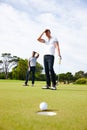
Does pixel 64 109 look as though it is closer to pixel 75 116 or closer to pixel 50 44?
pixel 75 116

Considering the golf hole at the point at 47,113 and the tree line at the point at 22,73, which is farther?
the tree line at the point at 22,73

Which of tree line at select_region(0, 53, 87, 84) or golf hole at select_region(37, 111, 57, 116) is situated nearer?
golf hole at select_region(37, 111, 57, 116)

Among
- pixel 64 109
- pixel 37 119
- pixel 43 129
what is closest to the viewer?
pixel 43 129

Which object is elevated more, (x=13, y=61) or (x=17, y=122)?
(x=13, y=61)

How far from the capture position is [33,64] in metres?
18.3

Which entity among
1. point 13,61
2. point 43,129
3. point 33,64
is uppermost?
point 13,61

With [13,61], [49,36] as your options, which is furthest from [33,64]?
[13,61]

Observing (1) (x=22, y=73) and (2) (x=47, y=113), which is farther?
(1) (x=22, y=73)

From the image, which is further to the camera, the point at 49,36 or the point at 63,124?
the point at 49,36

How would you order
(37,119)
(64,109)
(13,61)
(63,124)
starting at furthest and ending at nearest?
(13,61), (64,109), (37,119), (63,124)

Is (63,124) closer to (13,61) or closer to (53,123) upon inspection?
(53,123)

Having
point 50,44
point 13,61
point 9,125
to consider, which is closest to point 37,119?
point 9,125

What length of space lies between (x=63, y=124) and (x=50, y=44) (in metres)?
8.01

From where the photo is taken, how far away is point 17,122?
4711 millimetres
